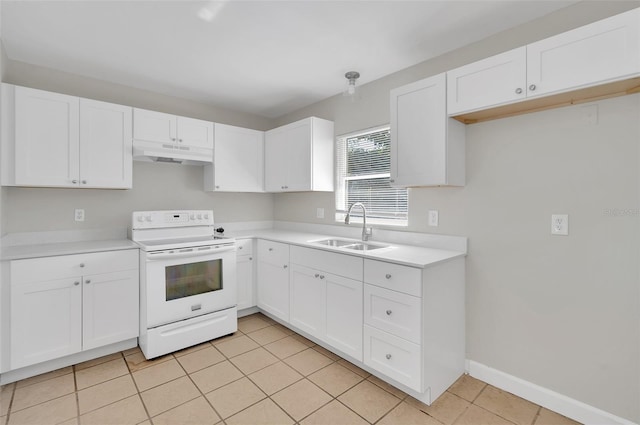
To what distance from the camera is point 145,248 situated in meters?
2.58

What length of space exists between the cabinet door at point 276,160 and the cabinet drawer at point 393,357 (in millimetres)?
2051

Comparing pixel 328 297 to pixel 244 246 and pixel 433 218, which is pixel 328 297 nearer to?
pixel 433 218

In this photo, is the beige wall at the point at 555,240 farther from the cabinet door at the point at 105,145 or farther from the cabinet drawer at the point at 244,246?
the cabinet door at the point at 105,145

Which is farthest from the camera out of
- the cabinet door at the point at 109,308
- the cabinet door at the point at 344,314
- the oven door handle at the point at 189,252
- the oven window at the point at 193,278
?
the oven window at the point at 193,278

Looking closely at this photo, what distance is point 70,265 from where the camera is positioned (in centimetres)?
238

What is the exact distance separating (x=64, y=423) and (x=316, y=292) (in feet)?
5.98

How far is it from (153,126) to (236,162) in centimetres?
95

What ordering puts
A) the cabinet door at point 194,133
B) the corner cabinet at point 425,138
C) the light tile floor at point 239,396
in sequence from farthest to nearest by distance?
the cabinet door at point 194,133, the corner cabinet at point 425,138, the light tile floor at point 239,396

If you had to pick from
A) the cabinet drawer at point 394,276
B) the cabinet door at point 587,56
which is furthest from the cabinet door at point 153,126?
the cabinet door at point 587,56

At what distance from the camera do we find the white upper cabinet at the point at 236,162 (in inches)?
138

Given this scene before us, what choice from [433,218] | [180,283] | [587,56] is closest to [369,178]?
[433,218]

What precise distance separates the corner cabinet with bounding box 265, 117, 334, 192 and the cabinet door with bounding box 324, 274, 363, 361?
4.02ft

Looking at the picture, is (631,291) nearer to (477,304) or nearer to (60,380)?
(477,304)

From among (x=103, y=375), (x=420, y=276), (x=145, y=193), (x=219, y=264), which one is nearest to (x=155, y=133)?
(x=145, y=193)
